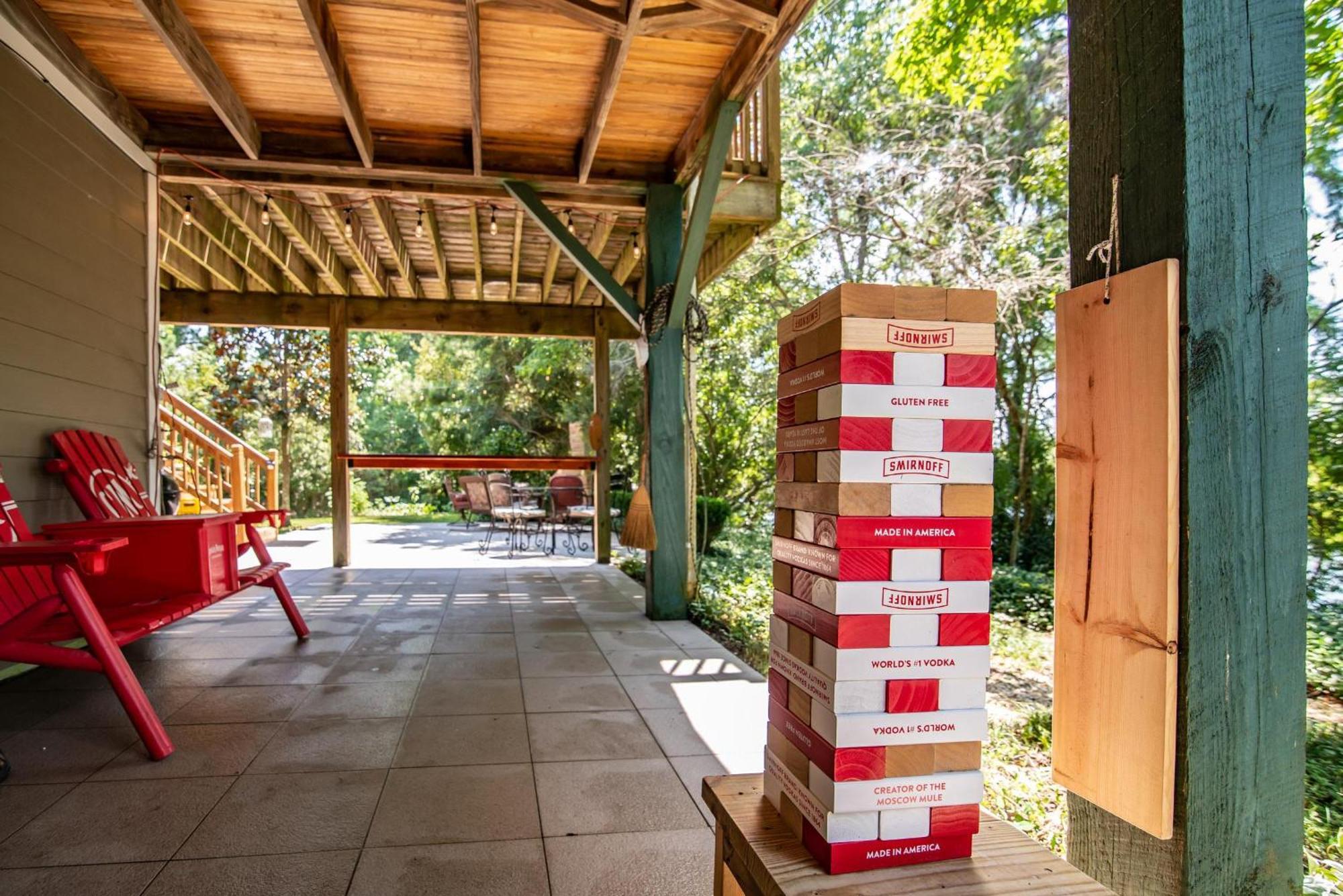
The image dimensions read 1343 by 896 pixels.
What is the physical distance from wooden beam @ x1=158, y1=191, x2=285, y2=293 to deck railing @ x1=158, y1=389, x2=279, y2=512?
4.92 ft

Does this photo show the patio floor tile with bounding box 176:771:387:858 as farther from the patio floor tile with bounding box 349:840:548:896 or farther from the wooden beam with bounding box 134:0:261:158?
the wooden beam with bounding box 134:0:261:158

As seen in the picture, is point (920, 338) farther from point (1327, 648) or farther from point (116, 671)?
point (1327, 648)

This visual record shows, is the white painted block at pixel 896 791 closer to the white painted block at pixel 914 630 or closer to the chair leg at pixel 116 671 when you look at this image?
the white painted block at pixel 914 630

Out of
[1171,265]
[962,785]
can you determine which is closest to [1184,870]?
[962,785]

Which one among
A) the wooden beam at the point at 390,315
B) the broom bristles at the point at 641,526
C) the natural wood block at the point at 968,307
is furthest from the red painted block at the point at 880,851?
the wooden beam at the point at 390,315

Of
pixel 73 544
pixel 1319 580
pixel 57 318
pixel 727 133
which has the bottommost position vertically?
pixel 1319 580

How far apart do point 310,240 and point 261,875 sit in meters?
5.39

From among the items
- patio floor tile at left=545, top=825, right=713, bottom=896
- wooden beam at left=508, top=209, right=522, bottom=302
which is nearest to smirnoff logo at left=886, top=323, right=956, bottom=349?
patio floor tile at left=545, top=825, right=713, bottom=896

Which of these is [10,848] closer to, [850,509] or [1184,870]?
[850,509]

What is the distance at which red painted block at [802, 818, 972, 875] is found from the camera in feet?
2.90

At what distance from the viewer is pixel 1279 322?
0.90 meters

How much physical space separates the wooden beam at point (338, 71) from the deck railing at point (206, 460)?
441cm

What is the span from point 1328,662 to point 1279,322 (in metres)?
3.33

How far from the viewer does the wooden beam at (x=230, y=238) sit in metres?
5.21
